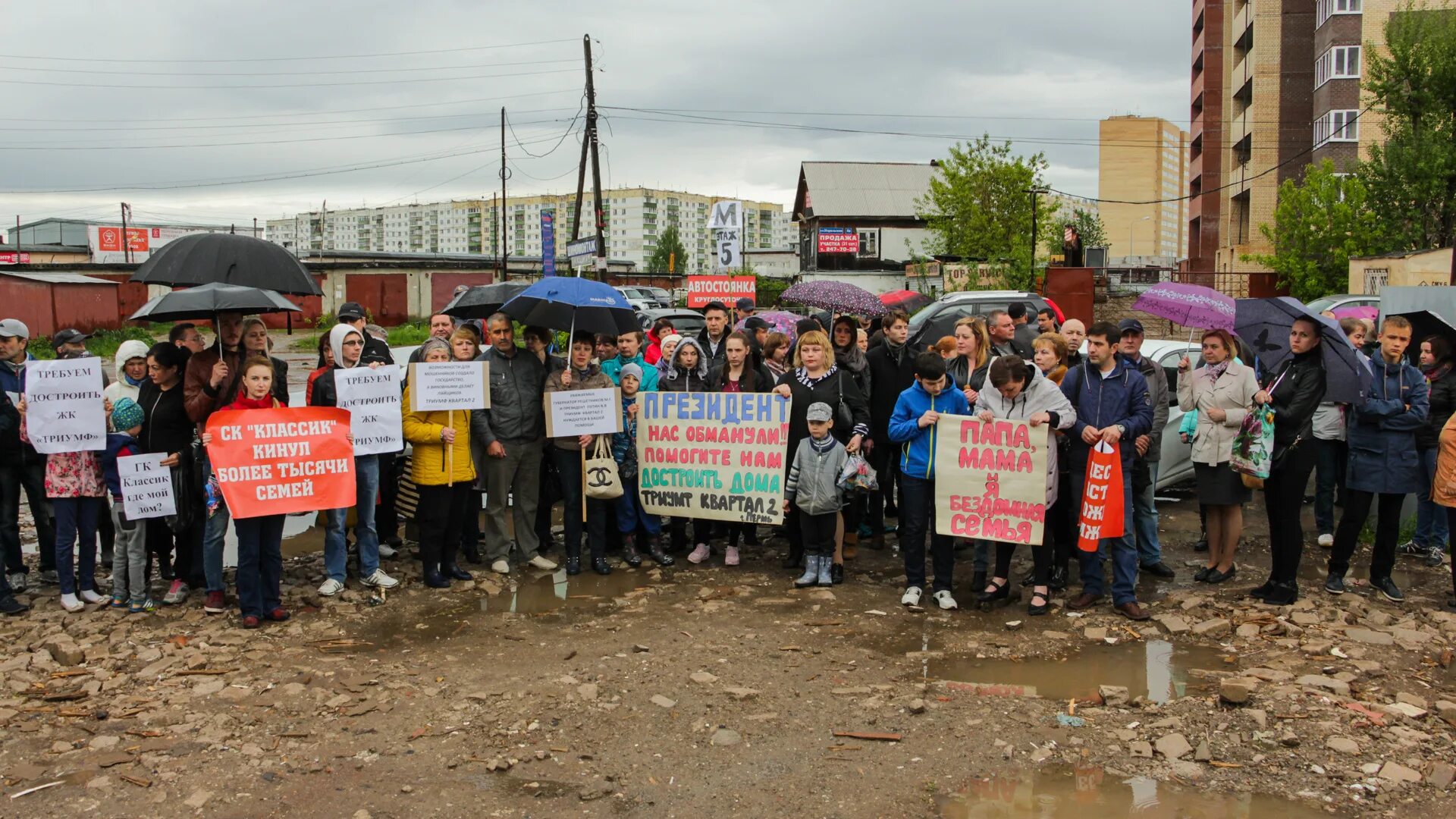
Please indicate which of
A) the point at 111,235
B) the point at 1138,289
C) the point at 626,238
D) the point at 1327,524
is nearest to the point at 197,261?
the point at 1327,524

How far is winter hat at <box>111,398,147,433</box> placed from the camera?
7.42m

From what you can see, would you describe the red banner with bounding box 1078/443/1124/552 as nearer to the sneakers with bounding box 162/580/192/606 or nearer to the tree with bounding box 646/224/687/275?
the sneakers with bounding box 162/580/192/606

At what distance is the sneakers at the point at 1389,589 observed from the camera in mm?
7652

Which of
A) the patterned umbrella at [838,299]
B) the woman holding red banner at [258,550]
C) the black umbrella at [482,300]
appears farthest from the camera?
the black umbrella at [482,300]

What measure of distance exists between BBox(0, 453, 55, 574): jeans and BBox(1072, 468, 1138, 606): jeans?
712 centimetres

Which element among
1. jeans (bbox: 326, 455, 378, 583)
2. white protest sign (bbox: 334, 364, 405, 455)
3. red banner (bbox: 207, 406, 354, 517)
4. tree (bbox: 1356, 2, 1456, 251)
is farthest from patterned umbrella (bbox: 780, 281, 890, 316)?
tree (bbox: 1356, 2, 1456, 251)

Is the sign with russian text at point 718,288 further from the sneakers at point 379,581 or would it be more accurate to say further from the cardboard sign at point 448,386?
the sneakers at point 379,581

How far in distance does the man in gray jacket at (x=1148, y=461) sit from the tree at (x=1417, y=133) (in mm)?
28462

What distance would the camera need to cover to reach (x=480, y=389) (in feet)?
27.0

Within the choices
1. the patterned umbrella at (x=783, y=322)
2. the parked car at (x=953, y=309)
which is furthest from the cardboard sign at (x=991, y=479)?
the parked car at (x=953, y=309)

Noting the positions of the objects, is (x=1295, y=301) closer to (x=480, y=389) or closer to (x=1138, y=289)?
(x=480, y=389)

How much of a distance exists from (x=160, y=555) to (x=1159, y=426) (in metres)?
7.59

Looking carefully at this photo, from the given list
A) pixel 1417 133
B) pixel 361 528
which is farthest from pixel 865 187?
pixel 361 528

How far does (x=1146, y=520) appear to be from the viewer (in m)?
8.48
